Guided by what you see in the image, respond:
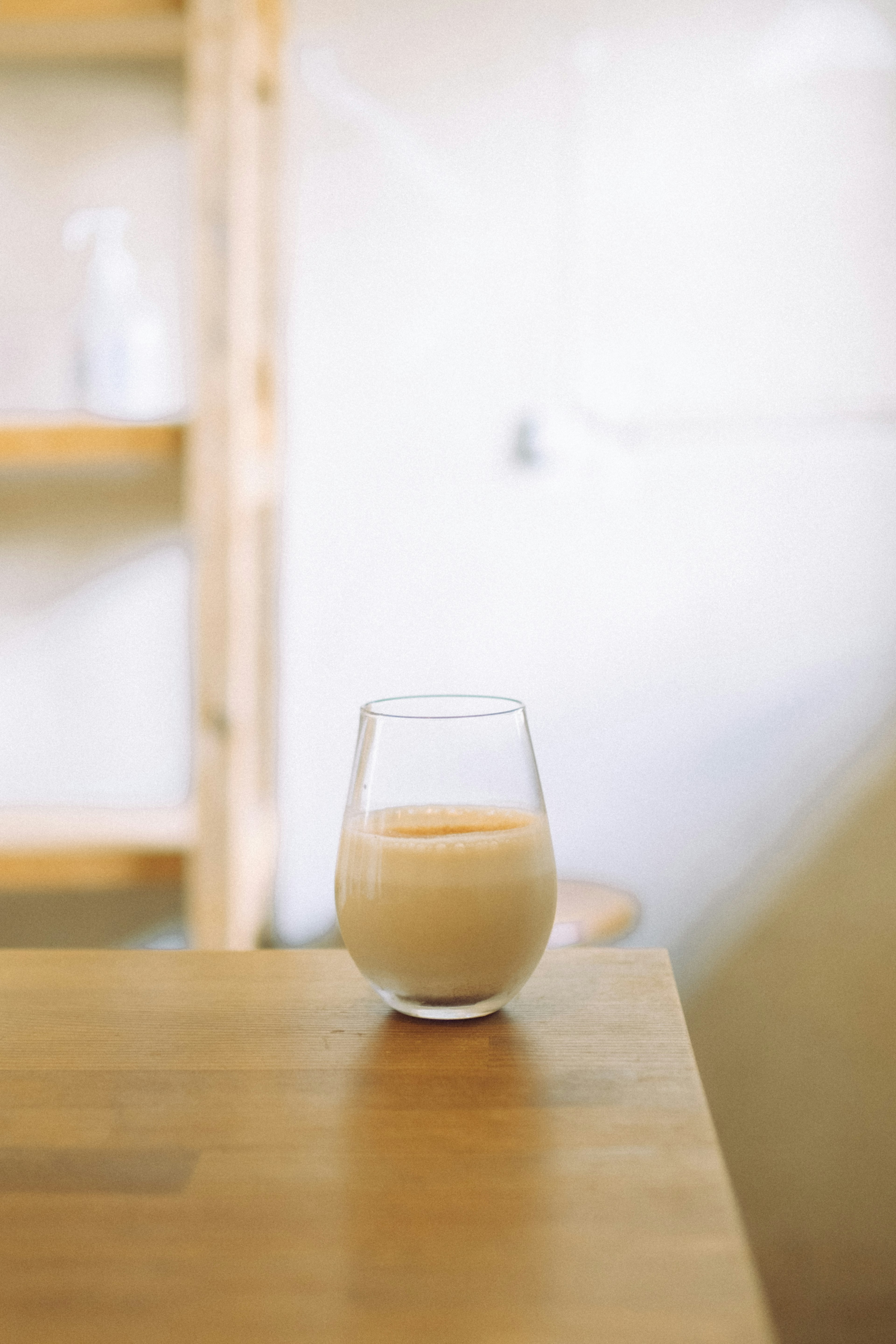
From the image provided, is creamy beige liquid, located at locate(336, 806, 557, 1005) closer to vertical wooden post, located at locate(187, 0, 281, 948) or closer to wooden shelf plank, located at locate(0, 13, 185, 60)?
vertical wooden post, located at locate(187, 0, 281, 948)

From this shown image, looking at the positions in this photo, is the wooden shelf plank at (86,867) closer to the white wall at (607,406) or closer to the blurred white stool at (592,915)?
the white wall at (607,406)

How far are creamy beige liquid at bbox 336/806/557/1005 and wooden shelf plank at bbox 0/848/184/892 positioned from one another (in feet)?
2.94

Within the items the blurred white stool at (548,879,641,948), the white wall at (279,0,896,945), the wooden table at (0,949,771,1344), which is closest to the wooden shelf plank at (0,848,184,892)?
the white wall at (279,0,896,945)

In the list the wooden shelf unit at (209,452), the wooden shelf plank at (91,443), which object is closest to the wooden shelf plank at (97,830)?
the wooden shelf unit at (209,452)

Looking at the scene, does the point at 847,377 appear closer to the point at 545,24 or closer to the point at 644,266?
the point at 644,266

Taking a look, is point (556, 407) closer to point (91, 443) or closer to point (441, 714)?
point (91, 443)

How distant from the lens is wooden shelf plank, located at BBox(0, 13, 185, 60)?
1382 mm

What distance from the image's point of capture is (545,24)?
1586 mm

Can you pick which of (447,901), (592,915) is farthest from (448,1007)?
(592,915)

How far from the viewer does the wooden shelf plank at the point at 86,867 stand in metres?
1.41

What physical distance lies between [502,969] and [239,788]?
90 cm

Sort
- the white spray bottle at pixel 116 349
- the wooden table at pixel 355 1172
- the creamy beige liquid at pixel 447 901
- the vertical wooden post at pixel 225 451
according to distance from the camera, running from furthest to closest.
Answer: the white spray bottle at pixel 116 349 < the vertical wooden post at pixel 225 451 < the creamy beige liquid at pixel 447 901 < the wooden table at pixel 355 1172

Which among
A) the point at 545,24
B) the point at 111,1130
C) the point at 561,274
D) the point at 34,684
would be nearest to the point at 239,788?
the point at 34,684

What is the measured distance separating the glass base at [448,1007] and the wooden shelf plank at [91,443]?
966 mm
